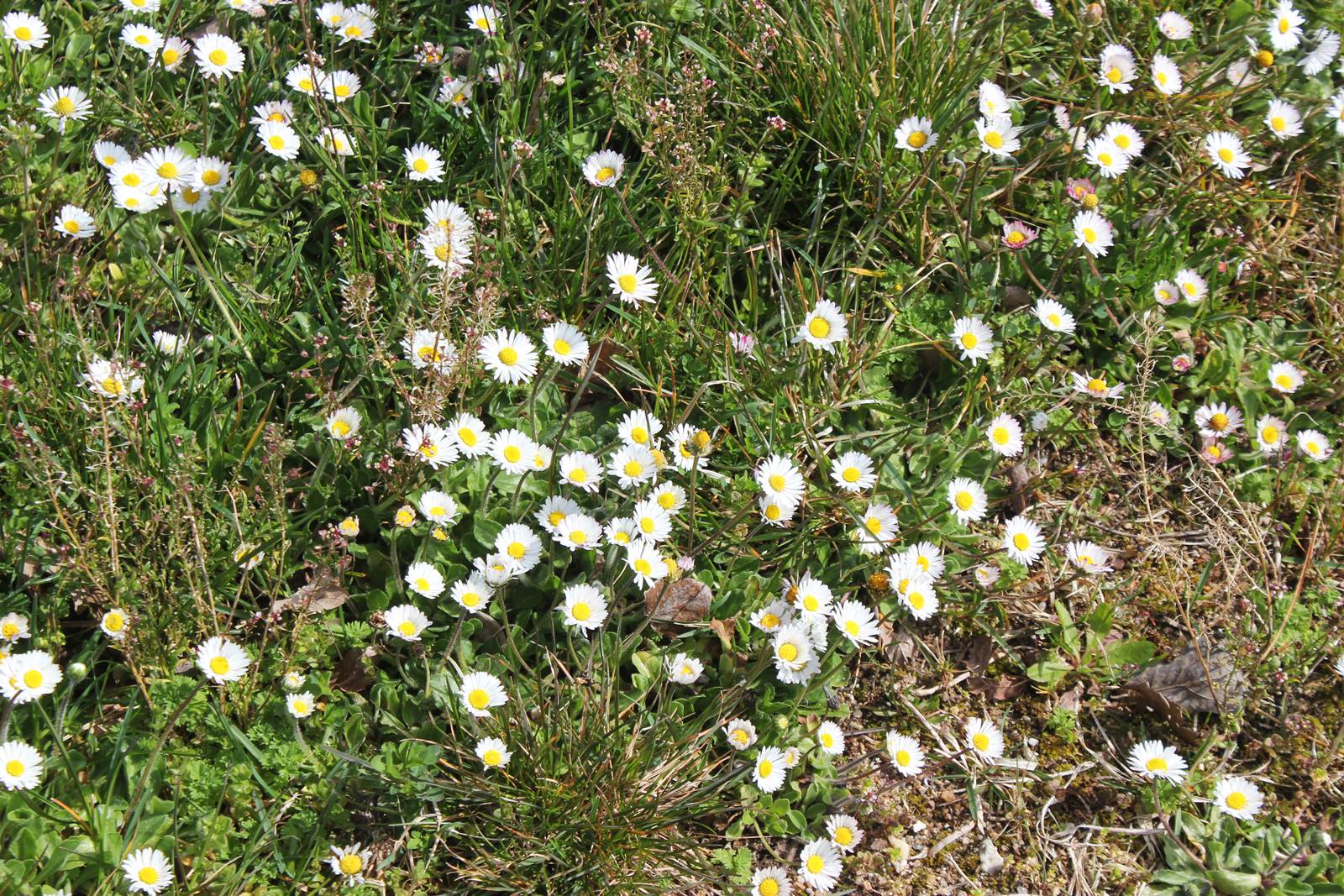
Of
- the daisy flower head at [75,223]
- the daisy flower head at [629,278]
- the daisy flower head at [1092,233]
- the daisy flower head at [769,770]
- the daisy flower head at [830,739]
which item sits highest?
the daisy flower head at [75,223]

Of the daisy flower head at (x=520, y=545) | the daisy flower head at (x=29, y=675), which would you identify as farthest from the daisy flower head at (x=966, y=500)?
the daisy flower head at (x=29, y=675)

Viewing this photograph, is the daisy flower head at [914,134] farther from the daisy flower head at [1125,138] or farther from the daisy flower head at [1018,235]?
the daisy flower head at [1125,138]

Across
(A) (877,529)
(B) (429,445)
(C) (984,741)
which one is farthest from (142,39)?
(C) (984,741)

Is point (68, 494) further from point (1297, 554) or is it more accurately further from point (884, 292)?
point (1297, 554)

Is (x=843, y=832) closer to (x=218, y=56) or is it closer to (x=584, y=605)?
(x=584, y=605)

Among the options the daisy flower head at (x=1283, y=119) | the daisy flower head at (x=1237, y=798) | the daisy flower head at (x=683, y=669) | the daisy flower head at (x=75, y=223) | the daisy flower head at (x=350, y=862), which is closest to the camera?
the daisy flower head at (x=350, y=862)

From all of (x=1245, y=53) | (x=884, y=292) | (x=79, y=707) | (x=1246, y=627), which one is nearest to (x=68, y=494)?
(x=79, y=707)
